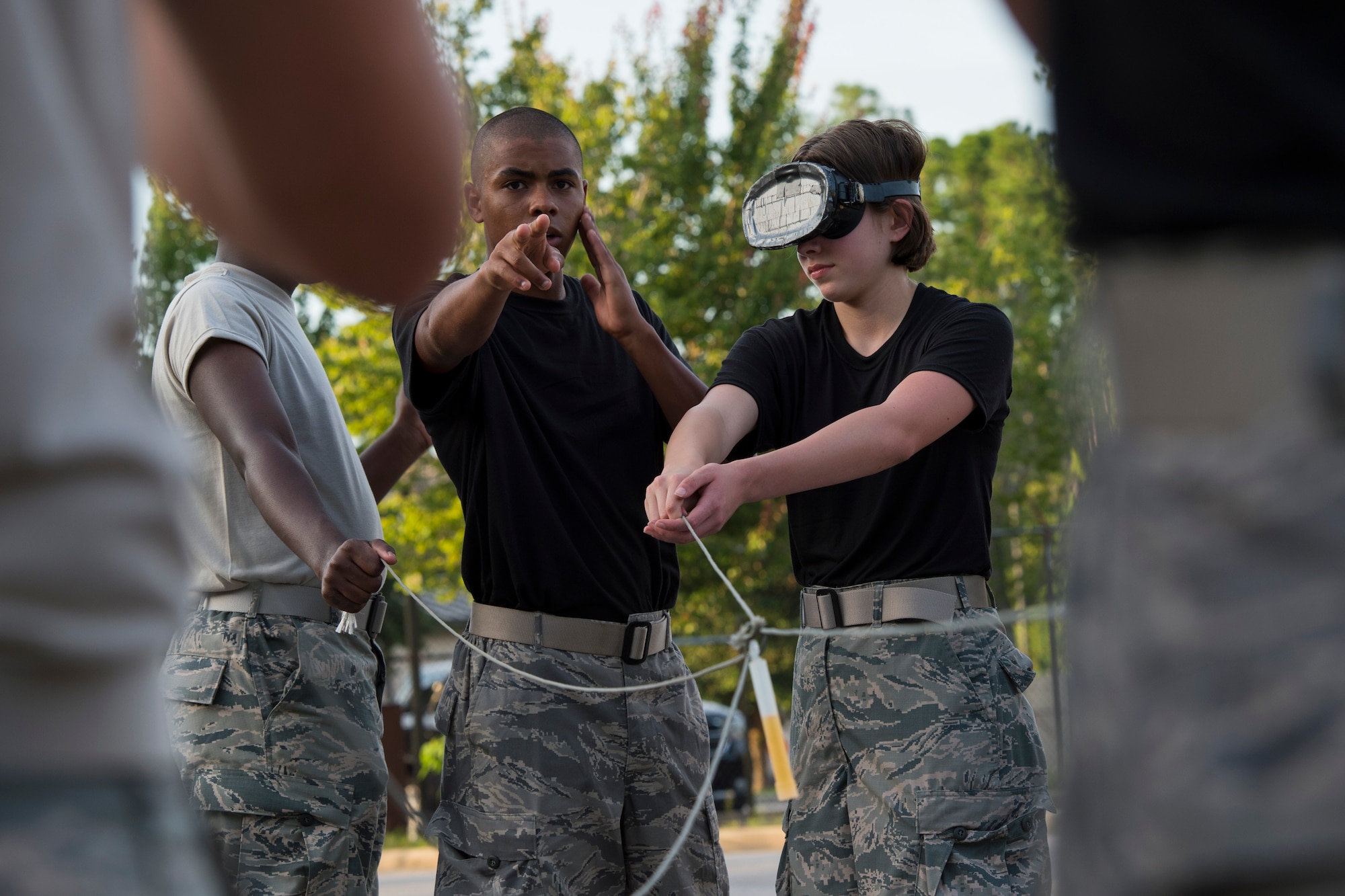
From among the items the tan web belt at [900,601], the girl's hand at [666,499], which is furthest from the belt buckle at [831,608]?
the girl's hand at [666,499]

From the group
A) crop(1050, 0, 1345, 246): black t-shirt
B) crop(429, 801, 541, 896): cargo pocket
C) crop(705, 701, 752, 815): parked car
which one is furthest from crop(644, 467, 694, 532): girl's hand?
crop(705, 701, 752, 815): parked car

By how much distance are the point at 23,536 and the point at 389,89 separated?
48 cm

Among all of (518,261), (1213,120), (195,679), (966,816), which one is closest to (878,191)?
(518,261)

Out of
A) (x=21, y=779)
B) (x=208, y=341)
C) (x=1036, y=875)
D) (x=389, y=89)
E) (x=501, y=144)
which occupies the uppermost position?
(x=501, y=144)

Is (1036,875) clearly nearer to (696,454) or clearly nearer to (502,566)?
(696,454)

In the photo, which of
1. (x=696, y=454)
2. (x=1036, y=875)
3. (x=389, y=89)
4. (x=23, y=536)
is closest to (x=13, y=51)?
(x=23, y=536)

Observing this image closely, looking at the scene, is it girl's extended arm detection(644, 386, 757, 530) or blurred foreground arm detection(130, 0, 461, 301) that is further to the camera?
girl's extended arm detection(644, 386, 757, 530)

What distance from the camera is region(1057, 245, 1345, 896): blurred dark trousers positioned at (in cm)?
51

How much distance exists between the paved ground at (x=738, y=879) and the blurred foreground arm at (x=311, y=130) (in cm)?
733

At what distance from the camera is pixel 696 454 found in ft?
10.1

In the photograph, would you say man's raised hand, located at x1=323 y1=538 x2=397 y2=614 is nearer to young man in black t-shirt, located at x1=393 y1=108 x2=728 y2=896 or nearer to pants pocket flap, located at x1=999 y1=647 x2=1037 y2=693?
young man in black t-shirt, located at x1=393 y1=108 x2=728 y2=896

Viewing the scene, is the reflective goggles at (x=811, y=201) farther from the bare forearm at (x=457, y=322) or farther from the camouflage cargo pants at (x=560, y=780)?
the camouflage cargo pants at (x=560, y=780)

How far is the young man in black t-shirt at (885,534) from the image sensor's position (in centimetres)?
301

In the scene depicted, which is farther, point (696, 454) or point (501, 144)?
point (501, 144)
